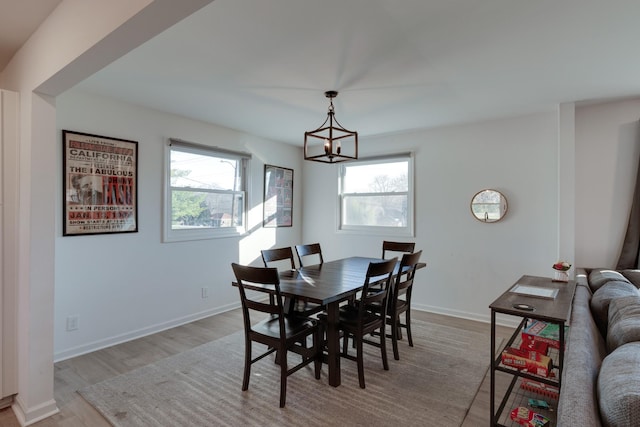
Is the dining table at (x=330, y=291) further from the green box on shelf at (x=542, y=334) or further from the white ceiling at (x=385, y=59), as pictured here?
the white ceiling at (x=385, y=59)

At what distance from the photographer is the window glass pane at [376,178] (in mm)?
4562

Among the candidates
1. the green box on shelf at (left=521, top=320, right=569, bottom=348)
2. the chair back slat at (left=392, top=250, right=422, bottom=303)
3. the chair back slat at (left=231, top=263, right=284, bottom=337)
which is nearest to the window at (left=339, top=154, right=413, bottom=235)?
the chair back slat at (left=392, top=250, right=422, bottom=303)

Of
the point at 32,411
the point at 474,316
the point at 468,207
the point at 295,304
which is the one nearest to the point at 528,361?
the point at 295,304

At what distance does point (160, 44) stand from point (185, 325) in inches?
111

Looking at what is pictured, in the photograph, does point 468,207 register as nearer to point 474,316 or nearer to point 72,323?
point 474,316

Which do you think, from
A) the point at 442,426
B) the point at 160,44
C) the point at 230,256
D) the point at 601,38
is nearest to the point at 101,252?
the point at 230,256

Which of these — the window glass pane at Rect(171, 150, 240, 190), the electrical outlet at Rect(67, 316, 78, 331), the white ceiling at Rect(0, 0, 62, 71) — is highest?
the white ceiling at Rect(0, 0, 62, 71)

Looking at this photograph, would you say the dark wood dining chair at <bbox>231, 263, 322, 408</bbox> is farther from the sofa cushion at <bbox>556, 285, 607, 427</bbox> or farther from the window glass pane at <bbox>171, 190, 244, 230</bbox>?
the window glass pane at <bbox>171, 190, 244, 230</bbox>

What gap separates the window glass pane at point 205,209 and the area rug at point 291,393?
4.79 feet

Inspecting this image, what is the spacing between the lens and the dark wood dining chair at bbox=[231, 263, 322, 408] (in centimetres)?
215

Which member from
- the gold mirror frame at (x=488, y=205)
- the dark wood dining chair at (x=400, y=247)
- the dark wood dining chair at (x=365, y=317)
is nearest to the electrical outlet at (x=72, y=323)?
the dark wood dining chair at (x=365, y=317)

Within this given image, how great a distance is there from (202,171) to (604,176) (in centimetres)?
418

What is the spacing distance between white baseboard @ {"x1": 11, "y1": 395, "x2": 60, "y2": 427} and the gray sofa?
2687 millimetres

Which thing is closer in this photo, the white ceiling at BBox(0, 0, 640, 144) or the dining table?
the white ceiling at BBox(0, 0, 640, 144)
